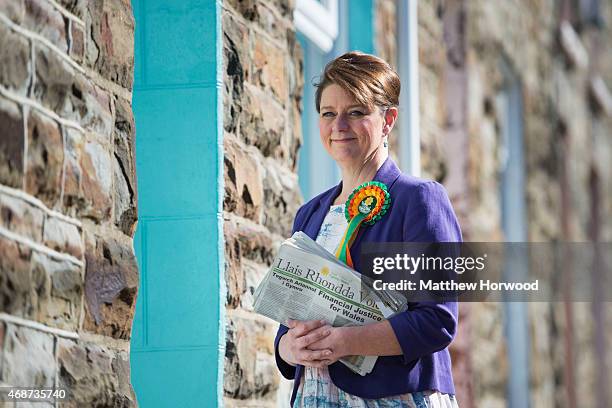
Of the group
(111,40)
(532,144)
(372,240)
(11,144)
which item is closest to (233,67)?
(111,40)

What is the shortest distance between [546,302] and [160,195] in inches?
231

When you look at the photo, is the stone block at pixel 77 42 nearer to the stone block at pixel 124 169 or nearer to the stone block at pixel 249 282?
the stone block at pixel 124 169

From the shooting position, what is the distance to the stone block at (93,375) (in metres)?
2.87

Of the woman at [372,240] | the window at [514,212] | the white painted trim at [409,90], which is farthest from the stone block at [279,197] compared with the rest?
the window at [514,212]

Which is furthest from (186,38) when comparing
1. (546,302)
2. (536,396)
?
(546,302)

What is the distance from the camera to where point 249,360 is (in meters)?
3.97

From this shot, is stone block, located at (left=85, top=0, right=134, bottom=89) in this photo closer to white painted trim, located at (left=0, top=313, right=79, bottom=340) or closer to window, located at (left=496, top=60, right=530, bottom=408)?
white painted trim, located at (left=0, top=313, right=79, bottom=340)

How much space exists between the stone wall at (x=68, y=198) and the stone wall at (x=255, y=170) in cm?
62

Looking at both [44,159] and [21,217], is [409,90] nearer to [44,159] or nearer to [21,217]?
[44,159]

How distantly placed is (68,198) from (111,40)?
1.60 feet

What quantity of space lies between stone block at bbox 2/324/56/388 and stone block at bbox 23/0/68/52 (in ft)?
2.04

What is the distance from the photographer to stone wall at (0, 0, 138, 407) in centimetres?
268

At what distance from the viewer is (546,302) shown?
30.3 ft

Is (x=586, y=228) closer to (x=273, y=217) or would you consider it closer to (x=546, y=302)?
(x=546, y=302)
